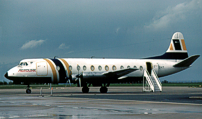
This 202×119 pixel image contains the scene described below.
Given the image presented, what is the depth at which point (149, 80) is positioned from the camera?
42.3 m

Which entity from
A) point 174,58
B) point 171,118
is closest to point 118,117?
point 171,118

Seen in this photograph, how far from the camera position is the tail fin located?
156ft

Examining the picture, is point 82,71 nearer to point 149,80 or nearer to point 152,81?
point 149,80

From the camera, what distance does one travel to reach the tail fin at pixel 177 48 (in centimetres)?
4769

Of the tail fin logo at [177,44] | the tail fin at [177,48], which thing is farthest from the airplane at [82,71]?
the tail fin logo at [177,44]

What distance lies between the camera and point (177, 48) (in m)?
48.2

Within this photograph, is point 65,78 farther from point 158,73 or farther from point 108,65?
point 158,73

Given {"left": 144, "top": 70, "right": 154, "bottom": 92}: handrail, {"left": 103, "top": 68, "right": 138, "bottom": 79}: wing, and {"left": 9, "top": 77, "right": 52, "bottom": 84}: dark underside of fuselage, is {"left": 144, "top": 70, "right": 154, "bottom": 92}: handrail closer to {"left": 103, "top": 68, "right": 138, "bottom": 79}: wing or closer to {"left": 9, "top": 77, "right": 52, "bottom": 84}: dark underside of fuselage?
{"left": 103, "top": 68, "right": 138, "bottom": 79}: wing

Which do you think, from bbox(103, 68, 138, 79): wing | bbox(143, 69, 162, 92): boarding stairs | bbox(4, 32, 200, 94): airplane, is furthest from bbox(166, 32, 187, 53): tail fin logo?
bbox(103, 68, 138, 79): wing

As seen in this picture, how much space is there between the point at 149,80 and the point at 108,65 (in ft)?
20.3

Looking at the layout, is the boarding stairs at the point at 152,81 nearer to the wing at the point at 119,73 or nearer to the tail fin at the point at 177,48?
the wing at the point at 119,73

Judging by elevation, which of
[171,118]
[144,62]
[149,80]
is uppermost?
[144,62]

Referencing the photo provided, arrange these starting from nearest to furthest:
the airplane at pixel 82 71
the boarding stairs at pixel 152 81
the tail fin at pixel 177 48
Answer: the airplane at pixel 82 71, the boarding stairs at pixel 152 81, the tail fin at pixel 177 48

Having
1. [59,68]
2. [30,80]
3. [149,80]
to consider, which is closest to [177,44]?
[149,80]
